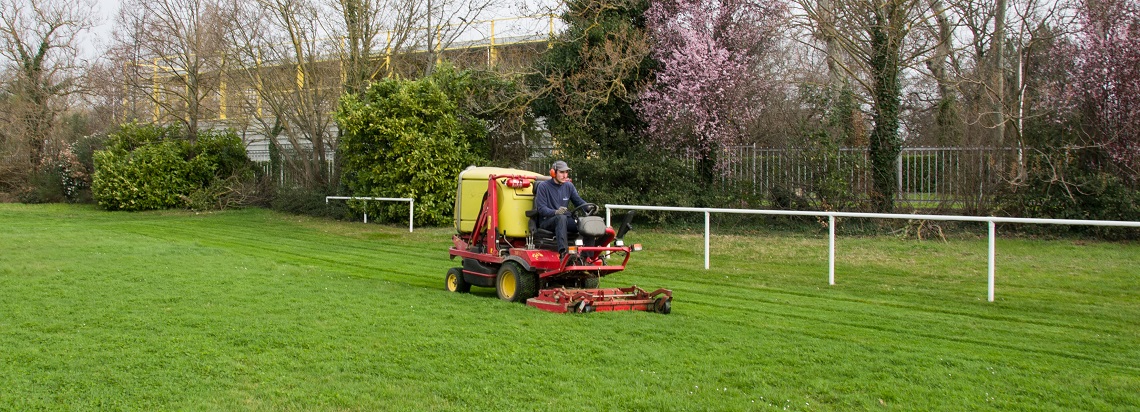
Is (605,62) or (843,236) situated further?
(605,62)

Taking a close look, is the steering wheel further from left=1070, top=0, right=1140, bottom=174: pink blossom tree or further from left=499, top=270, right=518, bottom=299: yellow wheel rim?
left=1070, top=0, right=1140, bottom=174: pink blossom tree

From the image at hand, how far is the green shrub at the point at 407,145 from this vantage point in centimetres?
2172

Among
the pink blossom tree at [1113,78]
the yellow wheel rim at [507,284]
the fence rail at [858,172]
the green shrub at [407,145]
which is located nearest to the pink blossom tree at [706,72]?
the fence rail at [858,172]

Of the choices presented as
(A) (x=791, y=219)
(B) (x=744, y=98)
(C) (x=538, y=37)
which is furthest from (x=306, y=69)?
(A) (x=791, y=219)

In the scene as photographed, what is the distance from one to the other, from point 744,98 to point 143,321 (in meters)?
15.4

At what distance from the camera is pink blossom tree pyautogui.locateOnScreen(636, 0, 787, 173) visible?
65.3 ft

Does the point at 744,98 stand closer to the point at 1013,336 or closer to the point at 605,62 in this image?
the point at 605,62

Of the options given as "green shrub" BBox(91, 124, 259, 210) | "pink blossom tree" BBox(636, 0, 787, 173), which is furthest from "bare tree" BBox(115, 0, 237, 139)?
"pink blossom tree" BBox(636, 0, 787, 173)

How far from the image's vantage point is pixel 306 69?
25.9 meters

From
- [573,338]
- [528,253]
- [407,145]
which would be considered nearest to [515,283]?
[528,253]

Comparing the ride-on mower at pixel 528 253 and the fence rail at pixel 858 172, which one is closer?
the ride-on mower at pixel 528 253

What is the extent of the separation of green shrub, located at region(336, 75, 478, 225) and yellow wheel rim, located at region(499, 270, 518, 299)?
11949mm

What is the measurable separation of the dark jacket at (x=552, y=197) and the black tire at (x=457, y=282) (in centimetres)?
150

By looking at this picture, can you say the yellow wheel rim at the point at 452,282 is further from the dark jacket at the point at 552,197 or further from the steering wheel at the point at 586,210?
the steering wheel at the point at 586,210
